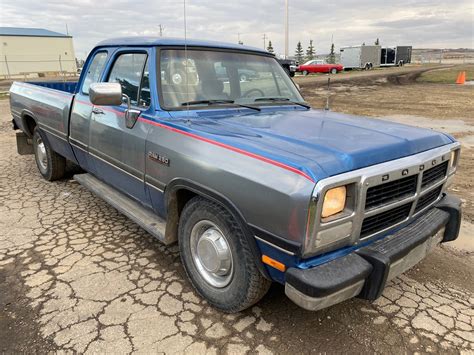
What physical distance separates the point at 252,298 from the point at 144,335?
76 centimetres

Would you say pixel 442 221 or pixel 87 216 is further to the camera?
pixel 87 216

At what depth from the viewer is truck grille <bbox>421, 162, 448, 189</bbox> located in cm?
266

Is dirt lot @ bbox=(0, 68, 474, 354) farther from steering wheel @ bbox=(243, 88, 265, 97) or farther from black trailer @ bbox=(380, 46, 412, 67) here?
black trailer @ bbox=(380, 46, 412, 67)

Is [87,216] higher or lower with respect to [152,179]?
lower

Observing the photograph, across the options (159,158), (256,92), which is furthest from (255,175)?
(256,92)

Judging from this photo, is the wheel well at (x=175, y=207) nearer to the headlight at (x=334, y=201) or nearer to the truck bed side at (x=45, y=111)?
the headlight at (x=334, y=201)

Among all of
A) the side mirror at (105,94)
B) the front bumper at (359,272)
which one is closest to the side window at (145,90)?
the side mirror at (105,94)

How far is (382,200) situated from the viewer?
2.31 meters

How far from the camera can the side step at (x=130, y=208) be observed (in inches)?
123

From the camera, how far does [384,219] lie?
95.7 inches

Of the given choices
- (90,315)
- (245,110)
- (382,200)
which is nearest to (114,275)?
(90,315)

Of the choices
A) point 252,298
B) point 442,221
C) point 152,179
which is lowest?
point 252,298

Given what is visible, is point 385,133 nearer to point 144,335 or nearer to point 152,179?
point 152,179

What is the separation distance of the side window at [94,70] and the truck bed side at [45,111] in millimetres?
247
